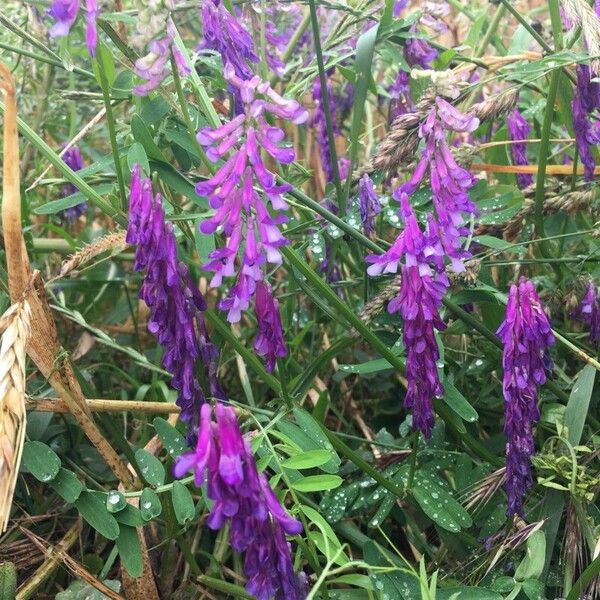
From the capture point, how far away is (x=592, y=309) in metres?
1.56

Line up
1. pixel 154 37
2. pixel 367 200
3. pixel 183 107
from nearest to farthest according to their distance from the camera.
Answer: pixel 154 37 → pixel 183 107 → pixel 367 200

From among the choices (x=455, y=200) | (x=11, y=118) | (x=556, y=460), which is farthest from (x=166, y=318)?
(x=556, y=460)

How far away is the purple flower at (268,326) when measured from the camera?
1.31 metres

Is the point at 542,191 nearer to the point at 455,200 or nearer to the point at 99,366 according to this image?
the point at 455,200

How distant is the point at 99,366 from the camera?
2.07 m

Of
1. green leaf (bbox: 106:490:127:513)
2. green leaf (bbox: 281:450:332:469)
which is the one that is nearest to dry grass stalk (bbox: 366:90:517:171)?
green leaf (bbox: 281:450:332:469)

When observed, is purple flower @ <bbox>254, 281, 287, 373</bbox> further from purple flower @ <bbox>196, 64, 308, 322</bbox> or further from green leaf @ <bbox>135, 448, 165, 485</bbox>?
green leaf @ <bbox>135, 448, 165, 485</bbox>

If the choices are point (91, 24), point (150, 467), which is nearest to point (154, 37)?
point (91, 24)

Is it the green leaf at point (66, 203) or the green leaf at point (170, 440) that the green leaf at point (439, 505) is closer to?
the green leaf at point (170, 440)

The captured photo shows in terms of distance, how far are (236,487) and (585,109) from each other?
3.52ft

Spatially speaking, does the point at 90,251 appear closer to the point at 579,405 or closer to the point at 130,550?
the point at 130,550

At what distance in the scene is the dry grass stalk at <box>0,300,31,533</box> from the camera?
993mm

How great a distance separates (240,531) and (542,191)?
1.00 meters

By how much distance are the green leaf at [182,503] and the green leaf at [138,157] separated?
483mm
